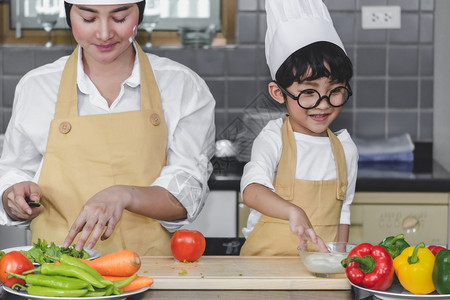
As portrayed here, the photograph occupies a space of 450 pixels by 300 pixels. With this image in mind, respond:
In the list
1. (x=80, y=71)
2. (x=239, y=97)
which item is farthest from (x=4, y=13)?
(x=80, y=71)

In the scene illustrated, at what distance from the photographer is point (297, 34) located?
1.90 metres

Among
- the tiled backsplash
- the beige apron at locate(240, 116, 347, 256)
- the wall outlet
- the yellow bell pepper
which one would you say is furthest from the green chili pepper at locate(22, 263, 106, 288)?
the wall outlet

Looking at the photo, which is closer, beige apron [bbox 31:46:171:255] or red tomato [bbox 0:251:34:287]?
red tomato [bbox 0:251:34:287]

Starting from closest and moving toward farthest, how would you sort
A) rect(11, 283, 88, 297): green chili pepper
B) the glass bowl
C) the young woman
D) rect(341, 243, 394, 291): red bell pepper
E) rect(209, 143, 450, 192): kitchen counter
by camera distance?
rect(11, 283, 88, 297): green chili pepper
rect(341, 243, 394, 291): red bell pepper
the glass bowl
the young woman
rect(209, 143, 450, 192): kitchen counter

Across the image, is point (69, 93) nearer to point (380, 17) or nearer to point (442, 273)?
point (442, 273)

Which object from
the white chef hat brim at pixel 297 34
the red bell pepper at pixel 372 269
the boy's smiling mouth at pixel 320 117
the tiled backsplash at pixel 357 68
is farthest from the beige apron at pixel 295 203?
the tiled backsplash at pixel 357 68

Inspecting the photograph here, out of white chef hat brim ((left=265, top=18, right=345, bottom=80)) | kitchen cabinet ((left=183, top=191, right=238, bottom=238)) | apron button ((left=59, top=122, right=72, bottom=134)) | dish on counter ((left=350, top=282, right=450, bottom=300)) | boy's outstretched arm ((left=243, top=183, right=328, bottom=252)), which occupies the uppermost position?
white chef hat brim ((left=265, top=18, right=345, bottom=80))

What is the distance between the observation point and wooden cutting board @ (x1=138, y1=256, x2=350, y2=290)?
5.00 ft

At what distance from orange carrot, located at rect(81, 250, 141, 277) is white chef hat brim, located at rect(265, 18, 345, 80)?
723 millimetres

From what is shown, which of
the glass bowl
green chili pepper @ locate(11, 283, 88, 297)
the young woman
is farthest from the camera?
the young woman

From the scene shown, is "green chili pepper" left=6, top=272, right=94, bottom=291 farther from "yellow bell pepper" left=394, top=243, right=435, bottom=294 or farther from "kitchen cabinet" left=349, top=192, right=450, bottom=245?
"kitchen cabinet" left=349, top=192, right=450, bottom=245

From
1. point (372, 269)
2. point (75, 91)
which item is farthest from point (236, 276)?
point (75, 91)

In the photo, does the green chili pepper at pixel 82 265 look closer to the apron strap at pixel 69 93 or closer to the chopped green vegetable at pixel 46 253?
the chopped green vegetable at pixel 46 253

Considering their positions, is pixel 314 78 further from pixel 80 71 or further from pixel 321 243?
pixel 80 71
